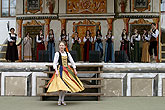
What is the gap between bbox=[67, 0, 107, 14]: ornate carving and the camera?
15797mm

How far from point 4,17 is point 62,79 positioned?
11.3 m

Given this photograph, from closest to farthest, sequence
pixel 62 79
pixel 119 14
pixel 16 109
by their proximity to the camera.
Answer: pixel 16 109 < pixel 62 79 < pixel 119 14

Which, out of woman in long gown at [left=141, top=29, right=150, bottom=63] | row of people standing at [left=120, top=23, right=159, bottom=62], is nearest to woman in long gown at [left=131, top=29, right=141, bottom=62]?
row of people standing at [left=120, top=23, right=159, bottom=62]

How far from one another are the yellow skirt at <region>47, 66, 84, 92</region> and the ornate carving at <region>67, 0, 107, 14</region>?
30.4ft

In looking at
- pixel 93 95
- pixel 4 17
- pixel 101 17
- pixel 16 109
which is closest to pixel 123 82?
pixel 93 95

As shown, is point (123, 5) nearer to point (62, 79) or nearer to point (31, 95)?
point (31, 95)

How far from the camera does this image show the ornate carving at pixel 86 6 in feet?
A: 51.8

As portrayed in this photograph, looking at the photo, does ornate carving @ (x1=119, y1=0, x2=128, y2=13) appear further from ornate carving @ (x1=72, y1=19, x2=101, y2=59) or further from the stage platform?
the stage platform

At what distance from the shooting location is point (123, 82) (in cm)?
876

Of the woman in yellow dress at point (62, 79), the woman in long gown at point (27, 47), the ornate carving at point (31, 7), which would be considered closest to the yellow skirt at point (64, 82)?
the woman in yellow dress at point (62, 79)

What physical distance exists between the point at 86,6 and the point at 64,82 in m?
9.74

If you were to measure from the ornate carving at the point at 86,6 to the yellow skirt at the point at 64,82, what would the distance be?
9277 millimetres

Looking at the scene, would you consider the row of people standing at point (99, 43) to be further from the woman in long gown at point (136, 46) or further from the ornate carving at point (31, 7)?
the ornate carving at point (31, 7)

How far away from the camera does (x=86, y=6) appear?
15883 millimetres
